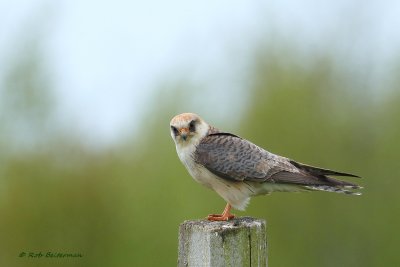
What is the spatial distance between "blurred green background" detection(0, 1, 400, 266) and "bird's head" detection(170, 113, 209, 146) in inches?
338

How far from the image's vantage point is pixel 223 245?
5.19 metres

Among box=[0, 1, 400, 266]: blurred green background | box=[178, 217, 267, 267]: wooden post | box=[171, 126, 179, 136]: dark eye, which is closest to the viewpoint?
box=[178, 217, 267, 267]: wooden post

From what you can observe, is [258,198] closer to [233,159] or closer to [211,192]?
[211,192]

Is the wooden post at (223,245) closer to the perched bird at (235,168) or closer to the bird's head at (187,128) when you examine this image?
the perched bird at (235,168)

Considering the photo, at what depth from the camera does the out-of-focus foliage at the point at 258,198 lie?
17.0 m

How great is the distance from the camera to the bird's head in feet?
24.5

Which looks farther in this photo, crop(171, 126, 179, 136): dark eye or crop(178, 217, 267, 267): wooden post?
crop(171, 126, 179, 136): dark eye

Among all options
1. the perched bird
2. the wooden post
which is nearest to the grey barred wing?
the perched bird

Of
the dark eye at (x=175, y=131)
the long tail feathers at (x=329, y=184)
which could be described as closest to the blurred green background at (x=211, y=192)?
the dark eye at (x=175, y=131)

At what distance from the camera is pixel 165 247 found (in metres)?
18.6

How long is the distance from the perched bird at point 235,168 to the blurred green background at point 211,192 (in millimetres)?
8623

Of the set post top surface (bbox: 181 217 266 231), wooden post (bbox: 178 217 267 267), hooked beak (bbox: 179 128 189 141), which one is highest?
hooked beak (bbox: 179 128 189 141)

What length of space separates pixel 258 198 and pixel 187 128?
36.3ft

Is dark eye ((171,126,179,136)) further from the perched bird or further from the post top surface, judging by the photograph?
the post top surface
